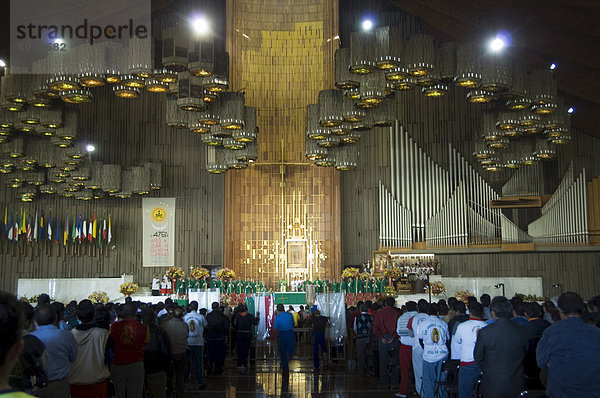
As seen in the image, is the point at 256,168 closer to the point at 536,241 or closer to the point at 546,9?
the point at 536,241

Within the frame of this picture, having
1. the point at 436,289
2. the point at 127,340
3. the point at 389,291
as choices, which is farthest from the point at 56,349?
the point at 436,289

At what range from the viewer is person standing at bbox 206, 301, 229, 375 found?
37.1 ft

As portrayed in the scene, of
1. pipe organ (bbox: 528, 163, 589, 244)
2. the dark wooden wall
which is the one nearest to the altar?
the dark wooden wall

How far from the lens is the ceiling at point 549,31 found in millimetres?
13000

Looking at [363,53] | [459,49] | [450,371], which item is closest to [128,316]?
[450,371]

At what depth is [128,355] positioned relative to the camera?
654 cm

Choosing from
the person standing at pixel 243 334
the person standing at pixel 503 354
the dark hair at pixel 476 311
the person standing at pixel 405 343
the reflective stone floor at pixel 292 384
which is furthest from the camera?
the person standing at pixel 243 334

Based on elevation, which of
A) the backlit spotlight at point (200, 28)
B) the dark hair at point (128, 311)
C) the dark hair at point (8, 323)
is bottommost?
the dark hair at point (128, 311)

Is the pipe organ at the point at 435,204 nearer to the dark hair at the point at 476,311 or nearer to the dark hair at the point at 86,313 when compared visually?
the dark hair at the point at 476,311

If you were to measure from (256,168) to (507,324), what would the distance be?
58.3ft

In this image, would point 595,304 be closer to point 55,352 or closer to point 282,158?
point 55,352

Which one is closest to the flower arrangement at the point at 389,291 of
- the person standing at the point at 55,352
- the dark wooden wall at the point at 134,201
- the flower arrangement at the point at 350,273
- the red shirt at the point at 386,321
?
the flower arrangement at the point at 350,273

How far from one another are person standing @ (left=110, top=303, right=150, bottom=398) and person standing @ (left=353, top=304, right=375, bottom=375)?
5.55 metres

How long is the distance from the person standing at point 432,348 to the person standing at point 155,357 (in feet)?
9.96
